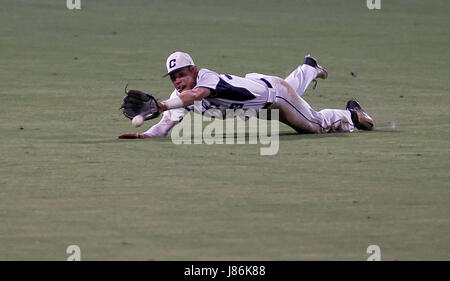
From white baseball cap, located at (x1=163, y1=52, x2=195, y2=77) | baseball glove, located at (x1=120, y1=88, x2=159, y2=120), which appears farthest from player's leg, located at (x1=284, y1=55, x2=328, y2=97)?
baseball glove, located at (x1=120, y1=88, x2=159, y2=120)

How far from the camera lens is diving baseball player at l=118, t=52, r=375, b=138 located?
490 inches

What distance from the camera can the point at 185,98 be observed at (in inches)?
481

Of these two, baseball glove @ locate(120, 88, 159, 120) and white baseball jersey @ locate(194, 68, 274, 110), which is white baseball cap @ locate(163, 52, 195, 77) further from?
baseball glove @ locate(120, 88, 159, 120)

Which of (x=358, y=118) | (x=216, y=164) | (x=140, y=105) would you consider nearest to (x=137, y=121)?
(x=140, y=105)

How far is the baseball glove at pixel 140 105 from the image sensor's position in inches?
473

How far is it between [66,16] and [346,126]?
46.4 ft

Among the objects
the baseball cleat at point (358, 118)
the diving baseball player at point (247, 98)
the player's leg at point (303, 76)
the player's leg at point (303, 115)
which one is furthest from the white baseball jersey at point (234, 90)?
the baseball cleat at point (358, 118)

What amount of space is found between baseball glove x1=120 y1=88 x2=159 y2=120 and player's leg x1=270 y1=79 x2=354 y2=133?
157 cm

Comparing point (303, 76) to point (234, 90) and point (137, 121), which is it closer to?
point (234, 90)

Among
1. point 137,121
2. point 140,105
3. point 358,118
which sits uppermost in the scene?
point 358,118

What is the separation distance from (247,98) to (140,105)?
1261 mm

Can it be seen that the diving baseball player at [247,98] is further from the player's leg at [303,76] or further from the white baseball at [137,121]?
the white baseball at [137,121]

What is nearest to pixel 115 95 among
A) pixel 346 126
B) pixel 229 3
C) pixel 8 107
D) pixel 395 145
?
pixel 8 107
